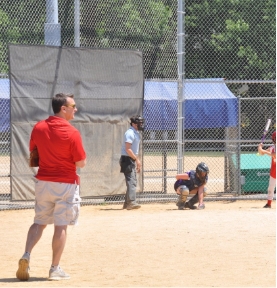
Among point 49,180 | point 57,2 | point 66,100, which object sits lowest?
point 49,180

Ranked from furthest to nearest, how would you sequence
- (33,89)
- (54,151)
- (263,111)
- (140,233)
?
(263,111)
(33,89)
(140,233)
(54,151)

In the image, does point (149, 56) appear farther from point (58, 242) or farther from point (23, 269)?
point (23, 269)

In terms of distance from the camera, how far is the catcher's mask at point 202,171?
14.1 m

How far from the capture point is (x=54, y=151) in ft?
24.2

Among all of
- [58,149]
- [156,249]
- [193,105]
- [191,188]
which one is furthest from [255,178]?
[58,149]

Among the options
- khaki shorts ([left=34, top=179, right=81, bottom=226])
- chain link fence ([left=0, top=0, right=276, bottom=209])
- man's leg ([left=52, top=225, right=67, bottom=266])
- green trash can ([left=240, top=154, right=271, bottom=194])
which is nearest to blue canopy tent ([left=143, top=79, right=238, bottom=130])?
chain link fence ([left=0, top=0, right=276, bottom=209])

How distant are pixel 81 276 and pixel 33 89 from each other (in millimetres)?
7028

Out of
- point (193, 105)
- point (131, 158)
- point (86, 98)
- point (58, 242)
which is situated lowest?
point (58, 242)

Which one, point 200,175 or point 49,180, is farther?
point 200,175

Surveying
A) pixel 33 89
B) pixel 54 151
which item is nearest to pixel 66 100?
pixel 54 151

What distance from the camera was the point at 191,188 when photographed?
14.5m

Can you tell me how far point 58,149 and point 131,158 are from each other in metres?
6.96

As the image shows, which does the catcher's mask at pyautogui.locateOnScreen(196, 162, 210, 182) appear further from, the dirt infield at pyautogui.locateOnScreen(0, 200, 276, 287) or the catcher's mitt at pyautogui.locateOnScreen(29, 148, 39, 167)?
the catcher's mitt at pyautogui.locateOnScreen(29, 148, 39, 167)

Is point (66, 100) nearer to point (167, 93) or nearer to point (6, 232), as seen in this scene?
point (6, 232)
